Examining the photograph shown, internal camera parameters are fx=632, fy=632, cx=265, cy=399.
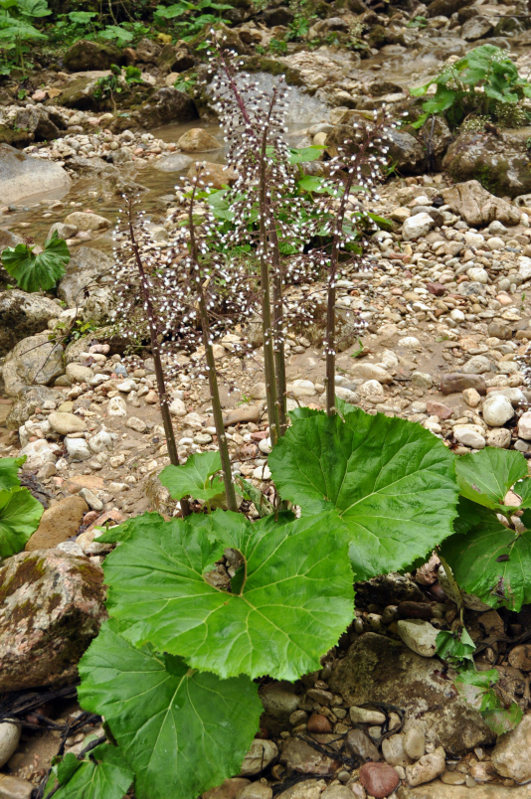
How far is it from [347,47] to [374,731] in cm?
1605

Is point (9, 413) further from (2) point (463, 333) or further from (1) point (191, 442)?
(2) point (463, 333)

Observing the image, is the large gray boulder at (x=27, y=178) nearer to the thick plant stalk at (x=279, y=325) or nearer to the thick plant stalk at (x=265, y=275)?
the thick plant stalk at (x=279, y=325)

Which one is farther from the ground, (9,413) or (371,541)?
(371,541)

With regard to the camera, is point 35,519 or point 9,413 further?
point 9,413

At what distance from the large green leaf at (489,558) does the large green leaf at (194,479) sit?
928mm

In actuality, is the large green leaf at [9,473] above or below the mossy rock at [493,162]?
above

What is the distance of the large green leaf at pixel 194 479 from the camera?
2492mm

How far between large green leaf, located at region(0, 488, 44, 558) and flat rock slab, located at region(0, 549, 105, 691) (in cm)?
45

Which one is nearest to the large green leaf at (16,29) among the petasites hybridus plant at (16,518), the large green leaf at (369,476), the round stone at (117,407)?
the round stone at (117,407)

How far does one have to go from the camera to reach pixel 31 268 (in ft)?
19.8

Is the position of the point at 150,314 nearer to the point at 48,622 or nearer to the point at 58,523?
the point at 48,622

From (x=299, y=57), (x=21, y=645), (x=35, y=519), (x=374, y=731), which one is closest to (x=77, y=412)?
(x=35, y=519)

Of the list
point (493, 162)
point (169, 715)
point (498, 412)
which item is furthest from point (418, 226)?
point (169, 715)

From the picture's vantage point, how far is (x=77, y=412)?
4.29m
